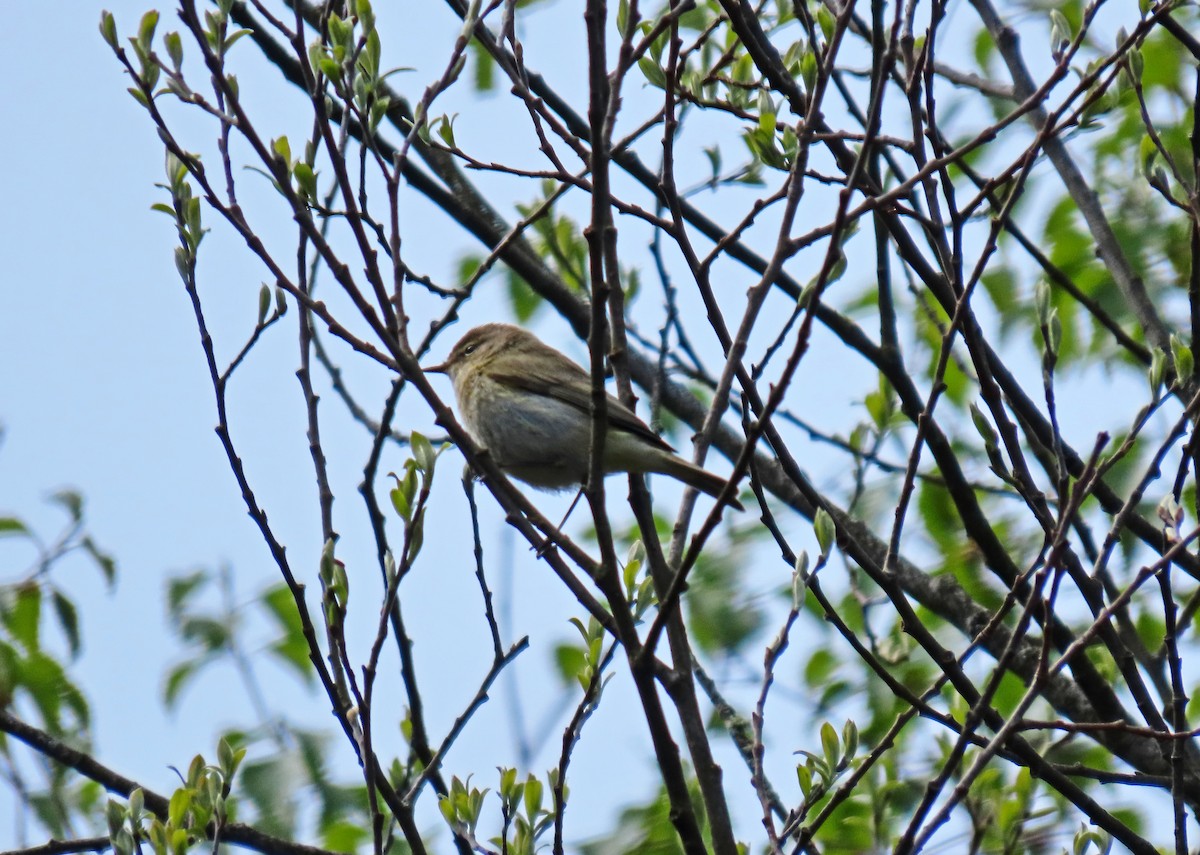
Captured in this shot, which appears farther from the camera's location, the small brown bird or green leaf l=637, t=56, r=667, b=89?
the small brown bird

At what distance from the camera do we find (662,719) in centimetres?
300

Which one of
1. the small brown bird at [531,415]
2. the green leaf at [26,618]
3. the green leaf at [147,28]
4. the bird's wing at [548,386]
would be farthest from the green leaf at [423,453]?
the bird's wing at [548,386]

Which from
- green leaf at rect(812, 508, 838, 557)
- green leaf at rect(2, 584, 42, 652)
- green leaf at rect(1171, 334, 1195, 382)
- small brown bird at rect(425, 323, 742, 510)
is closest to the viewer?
green leaf at rect(812, 508, 838, 557)

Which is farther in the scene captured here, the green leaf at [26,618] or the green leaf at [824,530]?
the green leaf at [26,618]

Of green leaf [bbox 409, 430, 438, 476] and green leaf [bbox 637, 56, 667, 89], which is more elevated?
green leaf [bbox 637, 56, 667, 89]

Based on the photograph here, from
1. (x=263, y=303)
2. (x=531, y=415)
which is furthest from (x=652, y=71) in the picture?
(x=531, y=415)

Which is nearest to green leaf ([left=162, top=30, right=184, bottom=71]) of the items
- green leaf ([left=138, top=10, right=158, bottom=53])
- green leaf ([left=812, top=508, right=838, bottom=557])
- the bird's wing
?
→ green leaf ([left=138, top=10, right=158, bottom=53])

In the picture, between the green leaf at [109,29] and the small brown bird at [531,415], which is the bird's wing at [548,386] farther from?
the green leaf at [109,29]

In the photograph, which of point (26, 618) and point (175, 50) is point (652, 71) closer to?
point (175, 50)

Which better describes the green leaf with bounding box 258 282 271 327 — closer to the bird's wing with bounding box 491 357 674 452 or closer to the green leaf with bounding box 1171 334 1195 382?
the green leaf with bounding box 1171 334 1195 382

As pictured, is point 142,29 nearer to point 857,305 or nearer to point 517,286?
point 517,286

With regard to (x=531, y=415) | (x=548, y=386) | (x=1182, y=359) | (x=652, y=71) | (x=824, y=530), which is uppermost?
(x=548, y=386)

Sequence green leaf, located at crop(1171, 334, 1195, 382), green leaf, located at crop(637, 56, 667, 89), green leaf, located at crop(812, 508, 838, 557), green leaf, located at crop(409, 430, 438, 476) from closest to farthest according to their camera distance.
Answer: green leaf, located at crop(812, 508, 838, 557) → green leaf, located at crop(409, 430, 438, 476) → green leaf, located at crop(1171, 334, 1195, 382) → green leaf, located at crop(637, 56, 667, 89)

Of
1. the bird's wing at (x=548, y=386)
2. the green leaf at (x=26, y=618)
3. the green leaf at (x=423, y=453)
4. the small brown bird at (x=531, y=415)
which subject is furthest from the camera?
the bird's wing at (x=548, y=386)
